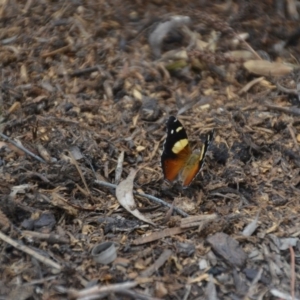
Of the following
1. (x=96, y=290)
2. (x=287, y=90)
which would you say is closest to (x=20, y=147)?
(x=96, y=290)

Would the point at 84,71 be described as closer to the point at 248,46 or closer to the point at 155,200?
the point at 248,46

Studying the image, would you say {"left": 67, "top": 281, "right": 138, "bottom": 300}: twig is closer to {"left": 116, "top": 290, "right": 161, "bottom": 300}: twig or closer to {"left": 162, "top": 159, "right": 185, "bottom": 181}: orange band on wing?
{"left": 116, "top": 290, "right": 161, "bottom": 300}: twig

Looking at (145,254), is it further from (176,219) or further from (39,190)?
(39,190)

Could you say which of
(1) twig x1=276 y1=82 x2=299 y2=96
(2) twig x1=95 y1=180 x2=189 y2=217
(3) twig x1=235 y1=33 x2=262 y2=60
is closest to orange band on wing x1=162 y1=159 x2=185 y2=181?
(2) twig x1=95 y1=180 x2=189 y2=217

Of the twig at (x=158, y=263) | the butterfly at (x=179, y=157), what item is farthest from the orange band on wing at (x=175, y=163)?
the twig at (x=158, y=263)

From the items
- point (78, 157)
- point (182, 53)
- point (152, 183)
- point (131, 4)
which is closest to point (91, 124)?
point (78, 157)

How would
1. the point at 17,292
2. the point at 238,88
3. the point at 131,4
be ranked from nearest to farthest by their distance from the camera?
the point at 17,292 → the point at 238,88 → the point at 131,4

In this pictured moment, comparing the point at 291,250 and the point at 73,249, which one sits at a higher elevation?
the point at 73,249

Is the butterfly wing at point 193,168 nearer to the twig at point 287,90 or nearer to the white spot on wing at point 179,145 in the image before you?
the white spot on wing at point 179,145
